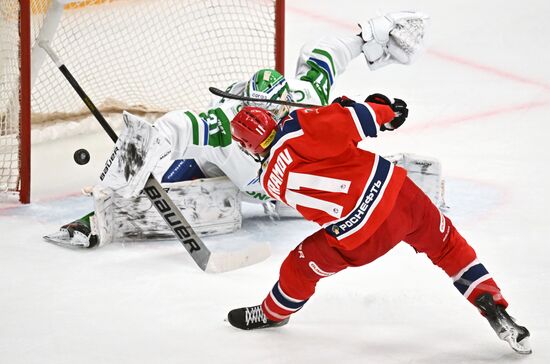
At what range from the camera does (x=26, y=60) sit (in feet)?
13.0

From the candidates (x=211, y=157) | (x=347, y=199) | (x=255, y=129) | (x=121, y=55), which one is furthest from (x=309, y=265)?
(x=121, y=55)

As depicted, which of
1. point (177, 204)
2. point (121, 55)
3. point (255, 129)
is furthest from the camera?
point (121, 55)

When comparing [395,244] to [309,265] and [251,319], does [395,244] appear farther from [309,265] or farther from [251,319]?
[251,319]

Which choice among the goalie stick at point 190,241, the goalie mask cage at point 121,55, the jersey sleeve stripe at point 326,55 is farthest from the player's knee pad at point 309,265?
the goalie mask cage at point 121,55

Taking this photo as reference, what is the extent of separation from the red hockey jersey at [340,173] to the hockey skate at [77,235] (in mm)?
1139

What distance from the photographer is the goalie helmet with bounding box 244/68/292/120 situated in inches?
132

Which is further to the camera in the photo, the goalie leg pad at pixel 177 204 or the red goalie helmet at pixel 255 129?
the goalie leg pad at pixel 177 204

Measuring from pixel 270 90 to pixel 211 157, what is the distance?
1.33ft

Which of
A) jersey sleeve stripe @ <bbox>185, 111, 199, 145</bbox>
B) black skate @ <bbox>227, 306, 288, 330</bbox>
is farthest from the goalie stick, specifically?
black skate @ <bbox>227, 306, 288, 330</bbox>

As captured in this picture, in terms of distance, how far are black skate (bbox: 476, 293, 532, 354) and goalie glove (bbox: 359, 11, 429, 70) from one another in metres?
1.47

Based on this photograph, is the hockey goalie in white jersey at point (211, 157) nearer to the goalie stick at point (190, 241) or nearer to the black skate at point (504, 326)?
the goalie stick at point (190, 241)

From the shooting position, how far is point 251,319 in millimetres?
2826

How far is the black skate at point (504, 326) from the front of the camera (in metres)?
2.57

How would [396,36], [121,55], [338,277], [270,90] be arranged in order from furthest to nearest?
1. [121,55]
2. [396,36]
3. [270,90]
4. [338,277]
